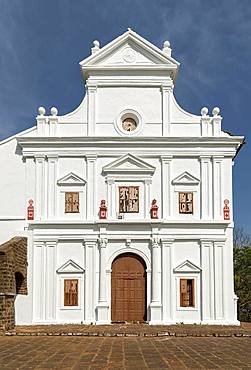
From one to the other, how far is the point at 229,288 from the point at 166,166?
18.1 ft

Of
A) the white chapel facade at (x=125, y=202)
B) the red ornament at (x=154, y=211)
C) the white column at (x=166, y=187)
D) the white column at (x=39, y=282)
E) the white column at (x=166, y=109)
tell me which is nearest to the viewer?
the white column at (x=39, y=282)

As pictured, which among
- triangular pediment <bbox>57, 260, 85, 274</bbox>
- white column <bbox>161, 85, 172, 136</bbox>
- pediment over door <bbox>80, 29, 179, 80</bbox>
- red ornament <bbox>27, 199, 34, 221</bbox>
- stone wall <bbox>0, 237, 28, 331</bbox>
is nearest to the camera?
stone wall <bbox>0, 237, 28, 331</bbox>

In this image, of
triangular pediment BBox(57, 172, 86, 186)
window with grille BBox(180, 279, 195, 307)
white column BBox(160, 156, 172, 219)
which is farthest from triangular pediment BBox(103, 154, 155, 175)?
window with grille BBox(180, 279, 195, 307)

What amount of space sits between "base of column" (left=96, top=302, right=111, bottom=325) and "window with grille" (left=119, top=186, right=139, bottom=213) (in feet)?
12.5

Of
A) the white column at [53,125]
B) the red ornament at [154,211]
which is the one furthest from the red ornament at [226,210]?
the white column at [53,125]

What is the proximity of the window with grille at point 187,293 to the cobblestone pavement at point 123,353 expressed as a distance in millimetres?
6211

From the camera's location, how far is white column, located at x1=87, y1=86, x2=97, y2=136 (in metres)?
26.5

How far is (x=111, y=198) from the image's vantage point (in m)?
25.9

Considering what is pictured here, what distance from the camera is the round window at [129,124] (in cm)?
2661

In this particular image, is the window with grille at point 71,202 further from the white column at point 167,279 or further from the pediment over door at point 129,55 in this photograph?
the pediment over door at point 129,55

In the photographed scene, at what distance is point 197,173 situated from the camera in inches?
1029

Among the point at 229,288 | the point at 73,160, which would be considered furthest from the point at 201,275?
the point at 73,160

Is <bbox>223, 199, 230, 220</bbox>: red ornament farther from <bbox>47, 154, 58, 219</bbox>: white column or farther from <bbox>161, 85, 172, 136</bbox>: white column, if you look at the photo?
<bbox>47, 154, 58, 219</bbox>: white column

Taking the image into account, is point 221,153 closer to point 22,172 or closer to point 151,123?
point 151,123
